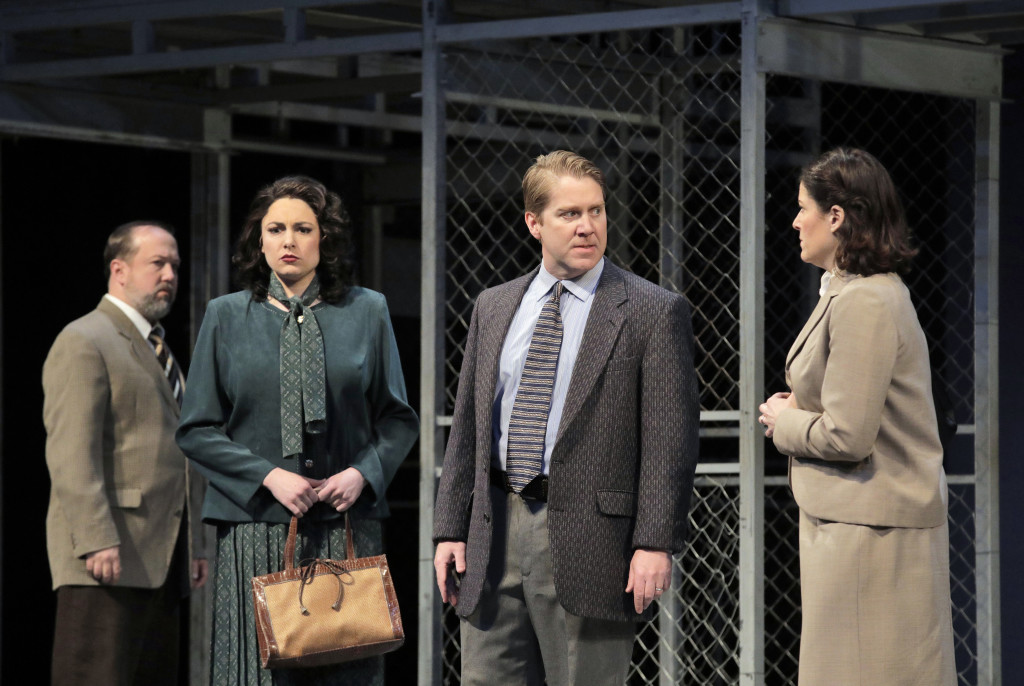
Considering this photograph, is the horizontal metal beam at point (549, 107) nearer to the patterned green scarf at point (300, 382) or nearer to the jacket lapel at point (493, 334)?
the patterned green scarf at point (300, 382)

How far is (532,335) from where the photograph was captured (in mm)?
3428

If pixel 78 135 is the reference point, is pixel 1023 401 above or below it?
below

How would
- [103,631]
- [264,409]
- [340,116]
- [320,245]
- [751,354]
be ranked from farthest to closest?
[340,116], [103,631], [751,354], [320,245], [264,409]

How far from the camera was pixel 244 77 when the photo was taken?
6.58 meters

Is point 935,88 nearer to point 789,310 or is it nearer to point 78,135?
point 789,310

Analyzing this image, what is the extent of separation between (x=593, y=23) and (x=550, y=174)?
1363 mm

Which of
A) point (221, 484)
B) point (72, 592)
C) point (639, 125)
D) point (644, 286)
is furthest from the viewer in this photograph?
point (639, 125)

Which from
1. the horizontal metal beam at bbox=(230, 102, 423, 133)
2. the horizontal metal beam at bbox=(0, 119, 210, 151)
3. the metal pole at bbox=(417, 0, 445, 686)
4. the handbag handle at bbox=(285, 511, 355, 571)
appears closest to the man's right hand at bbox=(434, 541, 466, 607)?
the handbag handle at bbox=(285, 511, 355, 571)

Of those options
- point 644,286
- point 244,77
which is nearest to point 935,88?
point 644,286

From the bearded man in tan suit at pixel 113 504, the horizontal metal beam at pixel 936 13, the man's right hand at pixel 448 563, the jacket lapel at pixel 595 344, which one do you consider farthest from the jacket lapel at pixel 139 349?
the horizontal metal beam at pixel 936 13

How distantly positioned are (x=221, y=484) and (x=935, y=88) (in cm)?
276

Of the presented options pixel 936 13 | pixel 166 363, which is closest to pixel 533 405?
pixel 166 363

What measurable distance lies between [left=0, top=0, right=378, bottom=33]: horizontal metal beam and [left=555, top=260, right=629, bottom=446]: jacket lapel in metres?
2.16

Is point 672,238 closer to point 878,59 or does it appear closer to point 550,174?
point 878,59
